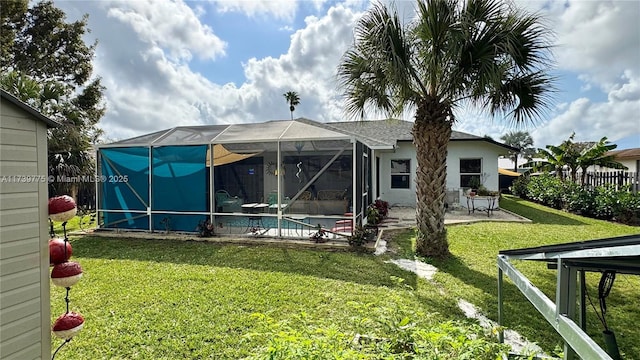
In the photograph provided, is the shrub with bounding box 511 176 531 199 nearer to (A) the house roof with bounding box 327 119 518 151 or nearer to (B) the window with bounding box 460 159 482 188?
(A) the house roof with bounding box 327 119 518 151

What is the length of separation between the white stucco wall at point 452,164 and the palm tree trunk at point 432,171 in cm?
822

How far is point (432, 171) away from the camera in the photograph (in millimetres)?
6891

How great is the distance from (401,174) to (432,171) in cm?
946

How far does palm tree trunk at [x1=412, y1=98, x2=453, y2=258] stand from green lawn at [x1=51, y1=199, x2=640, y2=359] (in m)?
0.60

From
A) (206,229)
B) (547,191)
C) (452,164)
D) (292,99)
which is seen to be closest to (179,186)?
(206,229)

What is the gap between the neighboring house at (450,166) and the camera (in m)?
15.4

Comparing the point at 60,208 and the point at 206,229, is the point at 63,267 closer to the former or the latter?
the point at 60,208

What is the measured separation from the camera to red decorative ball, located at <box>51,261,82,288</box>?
7.16ft

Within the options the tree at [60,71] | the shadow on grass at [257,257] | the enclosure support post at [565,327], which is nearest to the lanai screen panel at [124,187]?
the shadow on grass at [257,257]

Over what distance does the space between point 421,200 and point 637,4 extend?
7625mm

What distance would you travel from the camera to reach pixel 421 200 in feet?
23.2

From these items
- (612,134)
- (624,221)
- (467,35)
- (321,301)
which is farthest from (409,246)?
(612,134)

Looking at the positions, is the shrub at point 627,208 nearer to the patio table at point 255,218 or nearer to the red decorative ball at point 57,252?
the patio table at point 255,218

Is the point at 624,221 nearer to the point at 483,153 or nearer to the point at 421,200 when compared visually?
the point at 483,153
